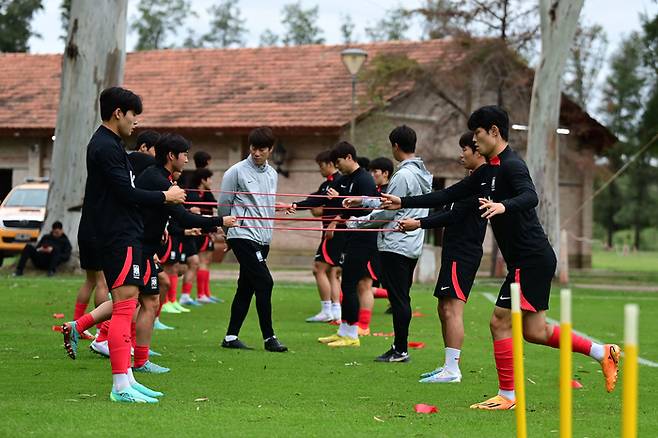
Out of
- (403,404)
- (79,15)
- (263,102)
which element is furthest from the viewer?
(263,102)

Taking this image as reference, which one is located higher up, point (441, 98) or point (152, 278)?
point (441, 98)

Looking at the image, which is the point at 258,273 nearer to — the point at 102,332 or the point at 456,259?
the point at 102,332

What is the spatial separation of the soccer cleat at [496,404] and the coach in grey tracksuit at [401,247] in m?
2.74

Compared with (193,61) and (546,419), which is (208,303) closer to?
(546,419)

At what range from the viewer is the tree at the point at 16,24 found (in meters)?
70.4

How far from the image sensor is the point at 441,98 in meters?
36.2

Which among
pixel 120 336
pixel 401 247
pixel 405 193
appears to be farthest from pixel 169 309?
pixel 120 336

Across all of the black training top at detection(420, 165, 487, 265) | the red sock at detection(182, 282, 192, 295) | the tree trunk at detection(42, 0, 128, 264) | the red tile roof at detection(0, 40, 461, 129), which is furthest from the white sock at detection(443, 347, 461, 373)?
the red tile roof at detection(0, 40, 461, 129)

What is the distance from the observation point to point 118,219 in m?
8.27

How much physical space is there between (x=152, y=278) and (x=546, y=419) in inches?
137

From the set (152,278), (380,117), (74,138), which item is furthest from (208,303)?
(380,117)

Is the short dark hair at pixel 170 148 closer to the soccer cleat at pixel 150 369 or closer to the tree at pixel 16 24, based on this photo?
the soccer cleat at pixel 150 369

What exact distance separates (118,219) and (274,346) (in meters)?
3.92

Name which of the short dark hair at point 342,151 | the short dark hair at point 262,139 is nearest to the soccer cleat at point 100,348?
the short dark hair at point 262,139
